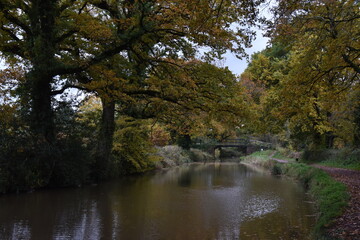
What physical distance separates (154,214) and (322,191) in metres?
6.05

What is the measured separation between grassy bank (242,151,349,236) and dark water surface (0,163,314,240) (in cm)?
47

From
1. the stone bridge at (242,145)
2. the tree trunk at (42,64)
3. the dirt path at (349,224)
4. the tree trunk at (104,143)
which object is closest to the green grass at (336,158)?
the dirt path at (349,224)

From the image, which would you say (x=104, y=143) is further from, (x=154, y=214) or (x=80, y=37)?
(x=154, y=214)

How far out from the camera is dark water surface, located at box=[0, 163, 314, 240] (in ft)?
23.2

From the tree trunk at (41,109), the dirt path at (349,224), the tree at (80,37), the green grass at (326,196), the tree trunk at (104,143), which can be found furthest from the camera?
the tree trunk at (104,143)

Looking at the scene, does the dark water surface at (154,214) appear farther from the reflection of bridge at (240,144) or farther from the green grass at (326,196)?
the reflection of bridge at (240,144)

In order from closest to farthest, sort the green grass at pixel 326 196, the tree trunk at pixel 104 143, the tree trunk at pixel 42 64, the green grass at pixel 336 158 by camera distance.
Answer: the green grass at pixel 326 196 < the tree trunk at pixel 42 64 < the tree trunk at pixel 104 143 < the green grass at pixel 336 158

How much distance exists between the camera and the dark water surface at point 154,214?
7078 millimetres

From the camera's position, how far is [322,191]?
10.6 m

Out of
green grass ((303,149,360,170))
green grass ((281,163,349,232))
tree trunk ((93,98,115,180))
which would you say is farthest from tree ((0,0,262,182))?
green grass ((303,149,360,170))

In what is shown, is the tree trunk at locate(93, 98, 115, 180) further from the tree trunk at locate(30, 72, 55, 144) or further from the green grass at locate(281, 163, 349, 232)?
the green grass at locate(281, 163, 349, 232)

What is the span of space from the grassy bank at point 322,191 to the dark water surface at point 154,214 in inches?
18.4

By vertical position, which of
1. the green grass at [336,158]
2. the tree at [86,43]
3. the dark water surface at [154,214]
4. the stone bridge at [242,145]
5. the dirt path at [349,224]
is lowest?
the dark water surface at [154,214]

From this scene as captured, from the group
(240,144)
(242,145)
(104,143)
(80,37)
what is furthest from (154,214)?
(240,144)
